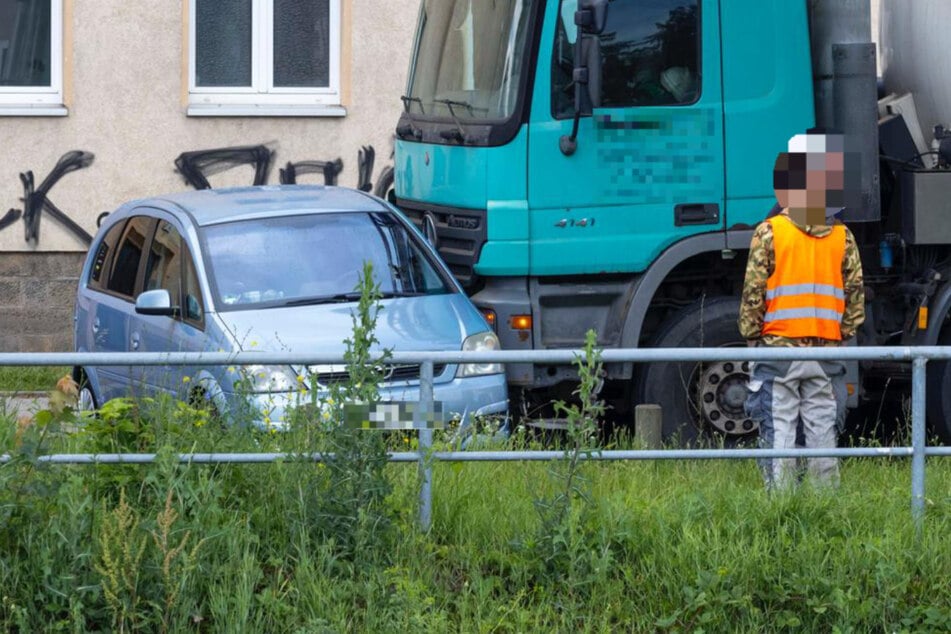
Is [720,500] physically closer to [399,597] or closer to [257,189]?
[399,597]

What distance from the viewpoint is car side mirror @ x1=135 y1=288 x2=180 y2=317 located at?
8.17m

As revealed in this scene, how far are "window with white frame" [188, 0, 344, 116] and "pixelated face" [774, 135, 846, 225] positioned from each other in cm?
781

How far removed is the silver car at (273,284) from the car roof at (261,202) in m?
0.01

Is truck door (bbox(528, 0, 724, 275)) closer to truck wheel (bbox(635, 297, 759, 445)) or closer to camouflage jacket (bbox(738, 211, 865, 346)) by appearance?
truck wheel (bbox(635, 297, 759, 445))

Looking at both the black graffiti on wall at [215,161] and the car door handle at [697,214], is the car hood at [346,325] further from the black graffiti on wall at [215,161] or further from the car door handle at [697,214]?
the black graffiti on wall at [215,161]

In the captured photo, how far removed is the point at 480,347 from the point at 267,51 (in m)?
7.00

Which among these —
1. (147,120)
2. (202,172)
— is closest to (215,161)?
(202,172)

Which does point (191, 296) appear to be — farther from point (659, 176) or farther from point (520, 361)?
point (520, 361)

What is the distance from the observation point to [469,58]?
29.5ft

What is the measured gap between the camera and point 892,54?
9.44m

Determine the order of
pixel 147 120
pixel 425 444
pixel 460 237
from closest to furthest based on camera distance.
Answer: pixel 425 444 < pixel 460 237 < pixel 147 120

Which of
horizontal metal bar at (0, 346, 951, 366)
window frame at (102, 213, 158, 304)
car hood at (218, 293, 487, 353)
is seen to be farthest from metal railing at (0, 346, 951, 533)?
window frame at (102, 213, 158, 304)

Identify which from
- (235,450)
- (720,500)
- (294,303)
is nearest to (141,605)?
(235,450)

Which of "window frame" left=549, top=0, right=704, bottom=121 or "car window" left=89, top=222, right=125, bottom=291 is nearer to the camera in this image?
"window frame" left=549, top=0, right=704, bottom=121
